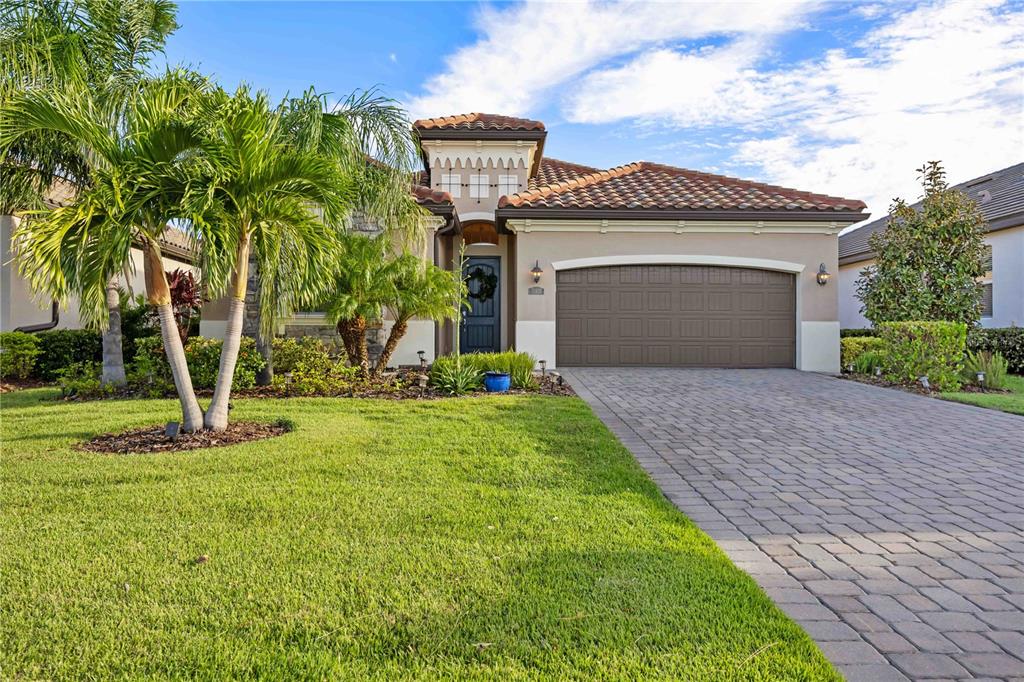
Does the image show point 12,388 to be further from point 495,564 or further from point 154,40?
point 495,564

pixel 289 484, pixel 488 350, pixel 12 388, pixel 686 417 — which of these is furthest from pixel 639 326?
pixel 12 388

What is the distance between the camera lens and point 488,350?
1480cm

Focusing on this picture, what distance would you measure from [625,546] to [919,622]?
140cm

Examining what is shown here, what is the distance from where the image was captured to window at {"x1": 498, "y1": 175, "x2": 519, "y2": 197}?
47.4 feet

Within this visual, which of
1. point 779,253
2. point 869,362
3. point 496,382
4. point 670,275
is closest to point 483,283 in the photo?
point 670,275

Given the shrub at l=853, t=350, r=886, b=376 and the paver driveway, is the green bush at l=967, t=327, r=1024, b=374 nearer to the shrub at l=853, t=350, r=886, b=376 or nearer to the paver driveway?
the shrub at l=853, t=350, r=886, b=376

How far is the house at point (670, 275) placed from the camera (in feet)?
41.3

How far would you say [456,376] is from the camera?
9141 mm

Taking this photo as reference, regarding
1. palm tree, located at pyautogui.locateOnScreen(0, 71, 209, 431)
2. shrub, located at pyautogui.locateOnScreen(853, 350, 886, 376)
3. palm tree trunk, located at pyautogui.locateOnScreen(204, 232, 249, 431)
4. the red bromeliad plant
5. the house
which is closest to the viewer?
palm tree, located at pyautogui.locateOnScreen(0, 71, 209, 431)

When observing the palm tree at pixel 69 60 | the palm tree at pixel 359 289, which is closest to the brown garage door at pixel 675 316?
the palm tree at pixel 359 289

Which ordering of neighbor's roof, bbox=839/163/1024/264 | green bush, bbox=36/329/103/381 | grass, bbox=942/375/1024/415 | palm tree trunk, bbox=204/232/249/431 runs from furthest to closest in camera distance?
neighbor's roof, bbox=839/163/1024/264 < green bush, bbox=36/329/103/381 < grass, bbox=942/375/1024/415 < palm tree trunk, bbox=204/232/249/431

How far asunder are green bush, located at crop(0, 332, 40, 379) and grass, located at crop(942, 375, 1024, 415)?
1624 centimetres

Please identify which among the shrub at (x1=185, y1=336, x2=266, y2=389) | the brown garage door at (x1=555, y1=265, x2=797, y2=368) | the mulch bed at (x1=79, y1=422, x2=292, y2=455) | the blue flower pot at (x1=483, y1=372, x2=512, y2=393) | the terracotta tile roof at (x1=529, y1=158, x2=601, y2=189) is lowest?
the mulch bed at (x1=79, y1=422, x2=292, y2=455)

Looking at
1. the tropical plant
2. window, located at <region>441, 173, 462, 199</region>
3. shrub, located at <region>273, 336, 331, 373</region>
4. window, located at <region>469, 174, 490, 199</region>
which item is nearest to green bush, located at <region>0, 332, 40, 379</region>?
shrub, located at <region>273, 336, 331, 373</region>
